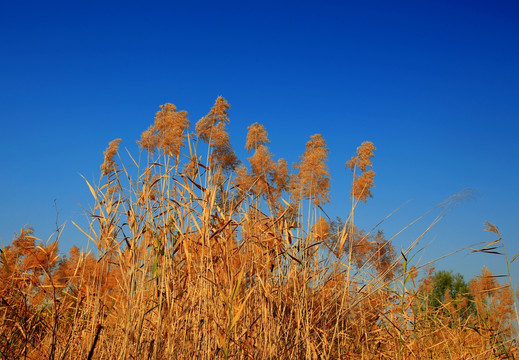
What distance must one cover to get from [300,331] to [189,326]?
0.71 m

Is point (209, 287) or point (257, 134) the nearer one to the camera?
point (209, 287)

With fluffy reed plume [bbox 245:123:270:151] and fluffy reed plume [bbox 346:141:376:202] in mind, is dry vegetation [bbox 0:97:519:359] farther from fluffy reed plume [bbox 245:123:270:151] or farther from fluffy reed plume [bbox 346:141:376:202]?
fluffy reed plume [bbox 245:123:270:151]

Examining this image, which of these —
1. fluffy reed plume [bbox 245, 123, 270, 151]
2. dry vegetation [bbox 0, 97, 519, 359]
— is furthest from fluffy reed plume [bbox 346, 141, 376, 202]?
fluffy reed plume [bbox 245, 123, 270, 151]

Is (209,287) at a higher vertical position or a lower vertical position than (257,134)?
lower

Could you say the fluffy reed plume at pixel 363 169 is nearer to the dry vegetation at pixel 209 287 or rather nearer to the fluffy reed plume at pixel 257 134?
the dry vegetation at pixel 209 287

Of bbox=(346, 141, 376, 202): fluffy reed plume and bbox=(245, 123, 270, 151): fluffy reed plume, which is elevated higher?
bbox=(245, 123, 270, 151): fluffy reed plume

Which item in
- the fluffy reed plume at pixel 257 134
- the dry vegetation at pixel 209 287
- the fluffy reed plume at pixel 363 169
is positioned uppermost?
the fluffy reed plume at pixel 257 134

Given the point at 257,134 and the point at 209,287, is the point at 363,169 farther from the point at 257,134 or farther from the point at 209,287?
the point at 257,134

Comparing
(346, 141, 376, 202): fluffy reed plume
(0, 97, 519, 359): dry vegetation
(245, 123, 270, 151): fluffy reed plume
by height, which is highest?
(245, 123, 270, 151): fluffy reed plume

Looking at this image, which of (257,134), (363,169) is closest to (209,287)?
(363,169)

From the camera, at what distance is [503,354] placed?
10.7ft

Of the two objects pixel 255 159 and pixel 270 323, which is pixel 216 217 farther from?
pixel 255 159

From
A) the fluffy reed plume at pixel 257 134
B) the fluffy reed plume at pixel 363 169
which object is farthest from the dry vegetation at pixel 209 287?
the fluffy reed plume at pixel 257 134

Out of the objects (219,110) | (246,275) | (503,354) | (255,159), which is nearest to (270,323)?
(246,275)
